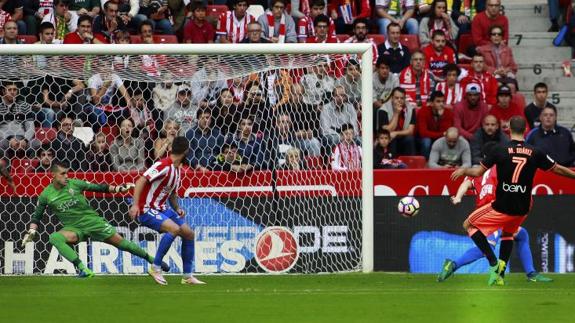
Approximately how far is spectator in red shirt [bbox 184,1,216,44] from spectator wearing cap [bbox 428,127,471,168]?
3.90m

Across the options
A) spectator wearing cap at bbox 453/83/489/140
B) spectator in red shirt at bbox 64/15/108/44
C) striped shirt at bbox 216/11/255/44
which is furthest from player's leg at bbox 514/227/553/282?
spectator in red shirt at bbox 64/15/108/44

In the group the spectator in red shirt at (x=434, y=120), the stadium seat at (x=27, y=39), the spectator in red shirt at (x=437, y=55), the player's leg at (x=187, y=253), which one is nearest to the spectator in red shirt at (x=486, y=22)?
the spectator in red shirt at (x=437, y=55)

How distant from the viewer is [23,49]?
46.9 feet

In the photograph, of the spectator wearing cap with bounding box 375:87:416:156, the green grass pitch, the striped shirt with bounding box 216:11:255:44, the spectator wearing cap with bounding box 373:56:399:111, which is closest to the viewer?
the green grass pitch

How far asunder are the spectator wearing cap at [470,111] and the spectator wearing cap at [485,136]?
19.8 inches

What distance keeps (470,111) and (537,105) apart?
1157 millimetres

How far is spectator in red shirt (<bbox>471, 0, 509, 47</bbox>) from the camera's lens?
19781 mm

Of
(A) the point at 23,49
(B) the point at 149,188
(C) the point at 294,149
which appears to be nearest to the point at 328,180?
(C) the point at 294,149

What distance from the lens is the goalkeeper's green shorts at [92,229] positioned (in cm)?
1434

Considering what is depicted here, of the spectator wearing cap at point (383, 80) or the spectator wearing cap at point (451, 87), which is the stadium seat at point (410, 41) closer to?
the spectator wearing cap at point (451, 87)

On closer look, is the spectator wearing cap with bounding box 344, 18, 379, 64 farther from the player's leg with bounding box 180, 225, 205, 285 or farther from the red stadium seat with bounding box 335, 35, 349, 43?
the player's leg with bounding box 180, 225, 205, 285

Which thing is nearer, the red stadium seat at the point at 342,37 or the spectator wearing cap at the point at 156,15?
the spectator wearing cap at the point at 156,15

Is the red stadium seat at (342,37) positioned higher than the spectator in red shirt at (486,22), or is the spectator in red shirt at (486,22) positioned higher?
the spectator in red shirt at (486,22)

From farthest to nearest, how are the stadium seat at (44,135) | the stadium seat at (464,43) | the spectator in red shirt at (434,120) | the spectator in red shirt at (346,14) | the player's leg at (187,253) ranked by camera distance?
the stadium seat at (464,43)
the spectator in red shirt at (346,14)
the spectator in red shirt at (434,120)
the stadium seat at (44,135)
the player's leg at (187,253)
